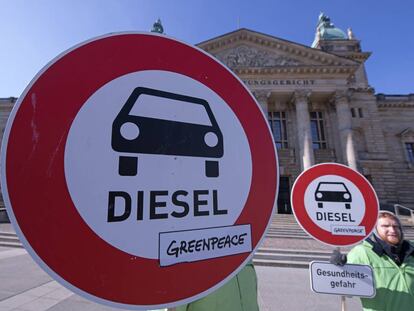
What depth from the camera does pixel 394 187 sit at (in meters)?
22.6

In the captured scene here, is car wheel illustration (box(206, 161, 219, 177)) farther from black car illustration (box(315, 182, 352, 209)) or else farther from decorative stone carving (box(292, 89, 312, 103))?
decorative stone carving (box(292, 89, 312, 103))

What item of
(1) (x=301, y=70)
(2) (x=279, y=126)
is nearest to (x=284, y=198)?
(2) (x=279, y=126)

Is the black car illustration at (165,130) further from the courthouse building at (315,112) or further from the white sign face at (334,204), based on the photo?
the courthouse building at (315,112)

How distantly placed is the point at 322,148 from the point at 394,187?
25.1 ft

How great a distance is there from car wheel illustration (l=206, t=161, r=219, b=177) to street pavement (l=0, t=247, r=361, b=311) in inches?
156

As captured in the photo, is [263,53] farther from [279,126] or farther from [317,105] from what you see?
[317,105]

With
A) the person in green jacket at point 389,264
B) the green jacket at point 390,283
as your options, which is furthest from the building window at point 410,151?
the green jacket at point 390,283

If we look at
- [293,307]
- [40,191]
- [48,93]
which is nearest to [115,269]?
[40,191]

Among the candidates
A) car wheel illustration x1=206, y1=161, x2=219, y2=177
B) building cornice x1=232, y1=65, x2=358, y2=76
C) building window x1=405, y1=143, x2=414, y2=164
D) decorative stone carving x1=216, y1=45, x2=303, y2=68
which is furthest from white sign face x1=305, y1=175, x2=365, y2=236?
building window x1=405, y1=143, x2=414, y2=164

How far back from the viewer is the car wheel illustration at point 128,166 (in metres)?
0.78

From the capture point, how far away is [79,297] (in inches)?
179

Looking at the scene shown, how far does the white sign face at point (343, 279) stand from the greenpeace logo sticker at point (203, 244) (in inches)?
61.7

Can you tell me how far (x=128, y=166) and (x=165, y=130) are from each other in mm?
213

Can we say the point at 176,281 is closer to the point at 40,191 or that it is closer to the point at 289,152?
the point at 40,191
